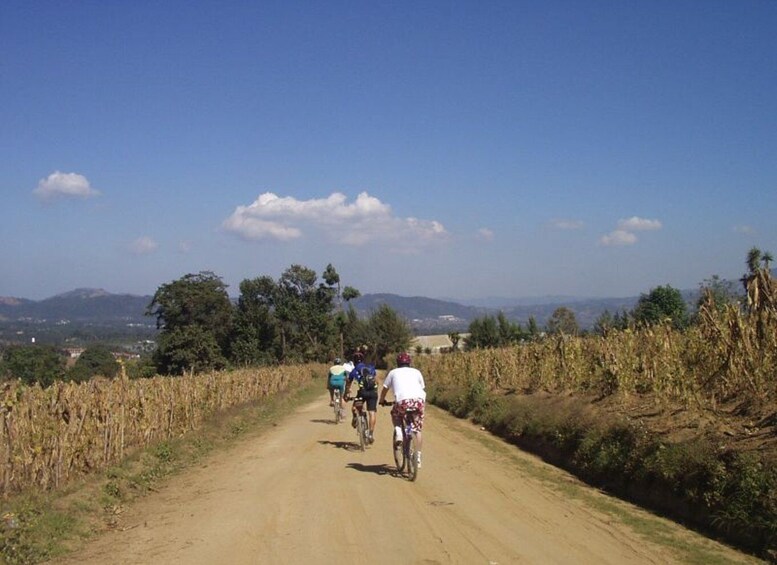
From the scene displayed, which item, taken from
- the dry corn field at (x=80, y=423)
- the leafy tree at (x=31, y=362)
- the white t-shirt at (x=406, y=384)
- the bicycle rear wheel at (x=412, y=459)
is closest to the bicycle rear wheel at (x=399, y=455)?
the bicycle rear wheel at (x=412, y=459)

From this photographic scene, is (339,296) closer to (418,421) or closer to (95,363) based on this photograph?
(95,363)

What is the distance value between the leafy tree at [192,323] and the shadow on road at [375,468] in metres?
46.2

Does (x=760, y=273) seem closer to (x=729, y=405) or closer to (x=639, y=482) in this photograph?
(x=729, y=405)

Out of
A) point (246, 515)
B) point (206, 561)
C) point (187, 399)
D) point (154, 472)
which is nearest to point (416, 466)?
point (246, 515)

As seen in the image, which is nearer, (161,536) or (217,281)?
(161,536)

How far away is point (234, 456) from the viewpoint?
1617 cm

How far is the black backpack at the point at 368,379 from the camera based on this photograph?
1539 cm

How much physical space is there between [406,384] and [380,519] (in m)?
3.39

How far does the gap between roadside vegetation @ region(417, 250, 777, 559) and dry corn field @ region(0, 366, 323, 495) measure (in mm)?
9762

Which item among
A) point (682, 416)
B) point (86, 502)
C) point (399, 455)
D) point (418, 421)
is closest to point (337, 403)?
point (399, 455)

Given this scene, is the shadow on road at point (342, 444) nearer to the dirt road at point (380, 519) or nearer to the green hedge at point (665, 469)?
the dirt road at point (380, 519)

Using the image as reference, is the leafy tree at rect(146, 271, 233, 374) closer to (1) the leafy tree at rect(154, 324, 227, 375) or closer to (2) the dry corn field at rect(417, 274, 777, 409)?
(1) the leafy tree at rect(154, 324, 227, 375)

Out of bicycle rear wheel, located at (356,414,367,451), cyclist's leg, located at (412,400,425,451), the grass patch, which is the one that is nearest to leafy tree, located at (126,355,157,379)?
the grass patch

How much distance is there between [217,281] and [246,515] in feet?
218
